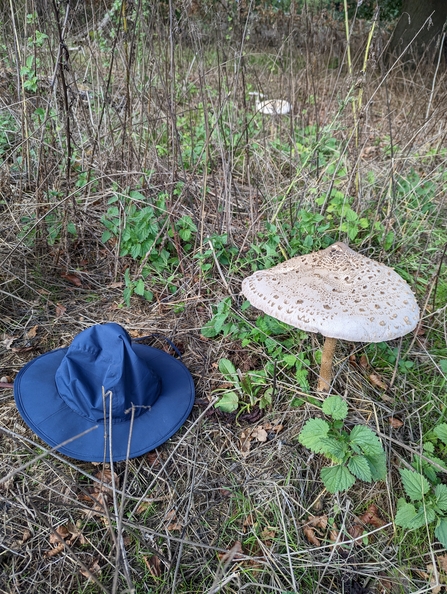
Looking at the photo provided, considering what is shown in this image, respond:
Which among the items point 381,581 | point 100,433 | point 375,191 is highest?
point 375,191

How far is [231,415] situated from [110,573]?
0.77 m

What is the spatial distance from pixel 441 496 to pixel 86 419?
1.40m

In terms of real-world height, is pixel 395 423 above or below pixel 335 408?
below

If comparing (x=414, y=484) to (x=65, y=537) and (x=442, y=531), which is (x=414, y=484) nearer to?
(x=442, y=531)

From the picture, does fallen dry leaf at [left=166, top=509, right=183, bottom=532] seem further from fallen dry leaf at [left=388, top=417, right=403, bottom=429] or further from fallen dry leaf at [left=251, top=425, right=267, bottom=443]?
fallen dry leaf at [left=388, top=417, right=403, bottom=429]

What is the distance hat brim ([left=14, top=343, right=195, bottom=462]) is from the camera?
165cm

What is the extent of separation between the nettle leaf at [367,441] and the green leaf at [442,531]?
304 mm

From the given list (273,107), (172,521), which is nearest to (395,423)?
(172,521)

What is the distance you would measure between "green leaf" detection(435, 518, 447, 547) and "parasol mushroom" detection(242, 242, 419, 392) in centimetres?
69

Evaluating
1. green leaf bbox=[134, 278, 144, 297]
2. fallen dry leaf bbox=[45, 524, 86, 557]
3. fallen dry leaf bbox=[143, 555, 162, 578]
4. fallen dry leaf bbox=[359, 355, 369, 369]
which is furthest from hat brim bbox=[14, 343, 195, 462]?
fallen dry leaf bbox=[359, 355, 369, 369]

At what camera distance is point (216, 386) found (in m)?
2.09

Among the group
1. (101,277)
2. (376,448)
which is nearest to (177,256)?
(101,277)

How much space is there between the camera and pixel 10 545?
1479 mm

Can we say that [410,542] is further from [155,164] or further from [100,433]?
[155,164]
